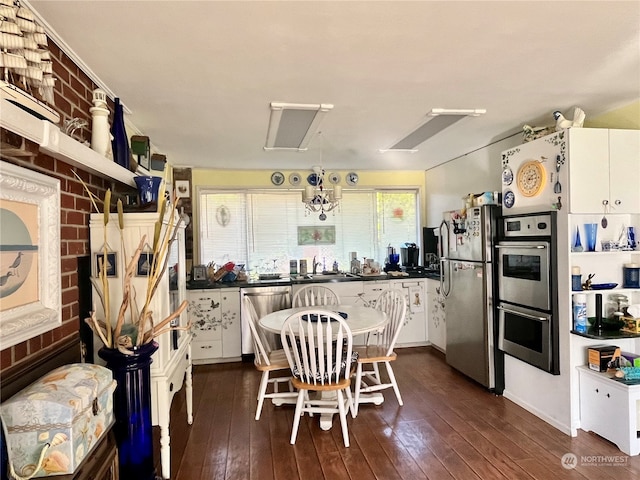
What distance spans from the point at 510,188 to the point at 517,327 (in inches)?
45.2

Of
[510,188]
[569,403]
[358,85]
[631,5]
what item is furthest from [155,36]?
[569,403]

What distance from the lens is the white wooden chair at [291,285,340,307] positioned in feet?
12.6

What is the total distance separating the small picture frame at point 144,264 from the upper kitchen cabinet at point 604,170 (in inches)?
108

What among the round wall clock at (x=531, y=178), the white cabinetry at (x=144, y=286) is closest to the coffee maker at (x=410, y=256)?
the round wall clock at (x=531, y=178)

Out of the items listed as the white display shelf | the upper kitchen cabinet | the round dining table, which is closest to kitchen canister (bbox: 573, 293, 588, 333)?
the upper kitchen cabinet

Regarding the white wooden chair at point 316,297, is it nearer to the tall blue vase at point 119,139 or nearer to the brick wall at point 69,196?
the tall blue vase at point 119,139

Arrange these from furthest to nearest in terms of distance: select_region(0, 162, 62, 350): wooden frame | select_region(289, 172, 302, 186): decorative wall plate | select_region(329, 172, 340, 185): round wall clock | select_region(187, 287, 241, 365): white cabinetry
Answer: select_region(329, 172, 340, 185): round wall clock → select_region(289, 172, 302, 186): decorative wall plate → select_region(187, 287, 241, 365): white cabinetry → select_region(0, 162, 62, 350): wooden frame

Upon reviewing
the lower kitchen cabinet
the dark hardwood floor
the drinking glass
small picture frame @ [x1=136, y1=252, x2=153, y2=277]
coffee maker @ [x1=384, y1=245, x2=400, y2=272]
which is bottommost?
the dark hardwood floor

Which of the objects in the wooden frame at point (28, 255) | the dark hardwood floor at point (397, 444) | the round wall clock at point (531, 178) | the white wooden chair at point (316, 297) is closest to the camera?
the wooden frame at point (28, 255)

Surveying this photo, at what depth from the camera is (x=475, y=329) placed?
3.52m

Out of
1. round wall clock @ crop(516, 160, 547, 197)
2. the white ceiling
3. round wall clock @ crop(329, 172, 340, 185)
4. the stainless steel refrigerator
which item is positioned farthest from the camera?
round wall clock @ crop(329, 172, 340, 185)

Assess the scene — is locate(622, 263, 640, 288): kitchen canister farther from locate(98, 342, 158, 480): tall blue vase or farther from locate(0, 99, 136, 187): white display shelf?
locate(0, 99, 136, 187): white display shelf

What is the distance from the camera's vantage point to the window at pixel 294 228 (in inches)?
199

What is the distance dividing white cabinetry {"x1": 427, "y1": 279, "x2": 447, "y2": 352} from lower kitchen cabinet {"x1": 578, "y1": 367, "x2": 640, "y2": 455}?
1718mm
